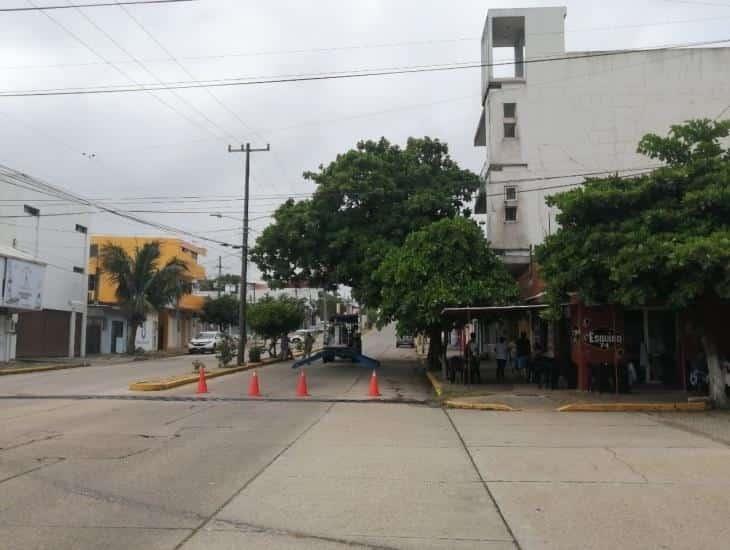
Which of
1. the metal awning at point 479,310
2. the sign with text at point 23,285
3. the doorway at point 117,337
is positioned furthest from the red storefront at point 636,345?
the doorway at point 117,337

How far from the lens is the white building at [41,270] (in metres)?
34.5

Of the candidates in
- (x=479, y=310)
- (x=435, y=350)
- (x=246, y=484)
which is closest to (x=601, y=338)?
(x=479, y=310)

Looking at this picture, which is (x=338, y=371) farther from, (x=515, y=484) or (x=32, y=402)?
(x=515, y=484)

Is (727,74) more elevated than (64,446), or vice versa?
(727,74)

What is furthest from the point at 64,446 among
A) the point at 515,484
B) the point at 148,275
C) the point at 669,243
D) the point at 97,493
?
the point at 148,275

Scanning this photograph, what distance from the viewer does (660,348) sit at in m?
20.8

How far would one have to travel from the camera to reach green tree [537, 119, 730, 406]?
14266 mm

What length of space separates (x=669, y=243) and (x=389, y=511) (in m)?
9.73

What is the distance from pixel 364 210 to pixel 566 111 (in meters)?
10.5

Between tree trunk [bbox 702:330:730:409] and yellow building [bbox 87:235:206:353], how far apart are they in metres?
36.6

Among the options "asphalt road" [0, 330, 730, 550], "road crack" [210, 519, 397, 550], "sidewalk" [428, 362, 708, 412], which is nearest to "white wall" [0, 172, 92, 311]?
"asphalt road" [0, 330, 730, 550]

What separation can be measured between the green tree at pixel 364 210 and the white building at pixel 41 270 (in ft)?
33.8

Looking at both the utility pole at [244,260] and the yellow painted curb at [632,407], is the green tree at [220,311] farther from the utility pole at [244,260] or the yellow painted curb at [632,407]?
the yellow painted curb at [632,407]

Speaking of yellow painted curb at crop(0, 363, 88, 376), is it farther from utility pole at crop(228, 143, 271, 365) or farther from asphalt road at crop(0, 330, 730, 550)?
asphalt road at crop(0, 330, 730, 550)
